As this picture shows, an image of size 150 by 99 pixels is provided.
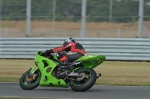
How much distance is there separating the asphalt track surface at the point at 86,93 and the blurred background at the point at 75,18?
8057 millimetres

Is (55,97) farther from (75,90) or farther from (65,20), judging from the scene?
(65,20)

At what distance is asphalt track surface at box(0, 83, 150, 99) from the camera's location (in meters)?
10.5

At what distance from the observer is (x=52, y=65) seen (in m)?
11.5

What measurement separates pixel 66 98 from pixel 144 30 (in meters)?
10.3

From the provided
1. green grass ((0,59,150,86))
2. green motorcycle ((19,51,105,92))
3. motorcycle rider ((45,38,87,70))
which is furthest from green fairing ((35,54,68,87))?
green grass ((0,59,150,86))

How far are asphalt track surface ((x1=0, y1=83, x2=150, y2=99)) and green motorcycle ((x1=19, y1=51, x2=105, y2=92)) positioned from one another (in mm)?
188

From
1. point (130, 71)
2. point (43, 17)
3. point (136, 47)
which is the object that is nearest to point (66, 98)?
point (130, 71)

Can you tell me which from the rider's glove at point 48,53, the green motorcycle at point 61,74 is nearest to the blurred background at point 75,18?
the rider's glove at point 48,53

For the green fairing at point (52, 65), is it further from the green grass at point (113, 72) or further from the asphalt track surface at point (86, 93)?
the green grass at point (113, 72)

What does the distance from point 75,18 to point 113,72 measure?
488cm

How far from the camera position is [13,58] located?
71.4 feet

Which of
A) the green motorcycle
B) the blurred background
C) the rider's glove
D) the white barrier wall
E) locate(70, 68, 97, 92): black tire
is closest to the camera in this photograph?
locate(70, 68, 97, 92): black tire

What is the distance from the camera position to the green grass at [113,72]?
14.1 m

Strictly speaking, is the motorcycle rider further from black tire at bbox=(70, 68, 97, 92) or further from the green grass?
the green grass
